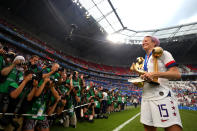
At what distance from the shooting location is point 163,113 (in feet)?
3.74

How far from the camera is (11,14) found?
62.7ft

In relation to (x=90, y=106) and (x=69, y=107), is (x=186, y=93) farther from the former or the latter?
Answer: (x=69, y=107)

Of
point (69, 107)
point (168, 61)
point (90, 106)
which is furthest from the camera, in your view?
point (90, 106)

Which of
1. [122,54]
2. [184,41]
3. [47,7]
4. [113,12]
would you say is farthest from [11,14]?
[184,41]

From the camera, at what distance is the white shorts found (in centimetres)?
110

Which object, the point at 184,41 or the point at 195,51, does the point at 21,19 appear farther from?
the point at 195,51

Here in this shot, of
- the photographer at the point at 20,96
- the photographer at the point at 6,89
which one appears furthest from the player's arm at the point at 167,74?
the photographer at the point at 6,89

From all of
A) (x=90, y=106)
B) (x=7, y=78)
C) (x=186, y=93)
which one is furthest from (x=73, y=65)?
(x=7, y=78)

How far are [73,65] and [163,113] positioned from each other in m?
29.1

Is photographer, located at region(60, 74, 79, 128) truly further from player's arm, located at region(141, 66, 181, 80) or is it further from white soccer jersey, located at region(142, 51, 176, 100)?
player's arm, located at region(141, 66, 181, 80)

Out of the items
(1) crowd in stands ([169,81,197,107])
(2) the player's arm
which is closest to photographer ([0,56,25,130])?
(2) the player's arm

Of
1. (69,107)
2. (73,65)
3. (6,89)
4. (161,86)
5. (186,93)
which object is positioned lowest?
(186,93)

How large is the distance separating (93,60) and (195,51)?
3017 cm

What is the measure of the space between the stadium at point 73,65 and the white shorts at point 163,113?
357mm
